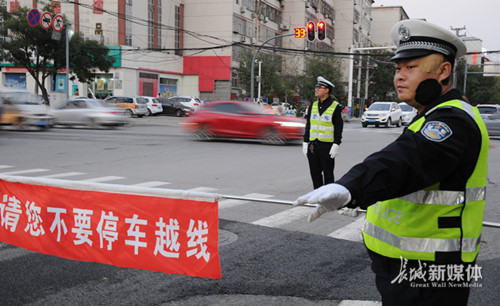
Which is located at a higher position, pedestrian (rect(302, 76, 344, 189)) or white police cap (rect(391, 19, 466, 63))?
white police cap (rect(391, 19, 466, 63))

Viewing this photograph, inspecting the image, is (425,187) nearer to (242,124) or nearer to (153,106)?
(242,124)

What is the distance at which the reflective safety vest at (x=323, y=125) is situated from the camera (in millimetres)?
7367

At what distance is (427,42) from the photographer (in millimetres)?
1856

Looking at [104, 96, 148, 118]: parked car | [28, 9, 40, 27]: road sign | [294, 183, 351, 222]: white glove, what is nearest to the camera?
[294, 183, 351, 222]: white glove

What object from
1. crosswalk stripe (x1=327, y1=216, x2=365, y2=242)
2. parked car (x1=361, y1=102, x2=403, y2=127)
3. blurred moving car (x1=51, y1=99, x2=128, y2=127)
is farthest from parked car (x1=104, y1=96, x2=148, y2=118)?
crosswalk stripe (x1=327, y1=216, x2=365, y2=242)

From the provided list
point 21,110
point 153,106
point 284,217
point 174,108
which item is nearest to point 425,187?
point 284,217

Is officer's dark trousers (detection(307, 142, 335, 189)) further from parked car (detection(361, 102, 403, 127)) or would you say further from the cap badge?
parked car (detection(361, 102, 403, 127))

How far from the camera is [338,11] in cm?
8100

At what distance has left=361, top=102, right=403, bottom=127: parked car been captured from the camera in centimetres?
3306

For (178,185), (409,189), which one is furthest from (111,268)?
(178,185)

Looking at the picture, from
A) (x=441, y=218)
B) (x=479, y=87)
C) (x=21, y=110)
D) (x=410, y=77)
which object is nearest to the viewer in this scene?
(x=441, y=218)

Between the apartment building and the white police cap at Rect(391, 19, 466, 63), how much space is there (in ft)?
119

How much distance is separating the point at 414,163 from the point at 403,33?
61cm

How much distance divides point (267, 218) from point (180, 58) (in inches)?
1902
